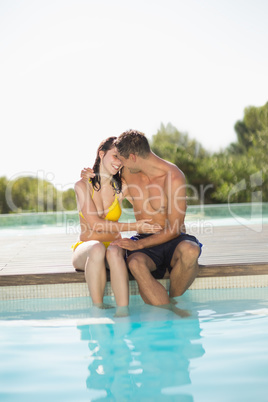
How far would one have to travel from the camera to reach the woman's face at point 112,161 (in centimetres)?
325

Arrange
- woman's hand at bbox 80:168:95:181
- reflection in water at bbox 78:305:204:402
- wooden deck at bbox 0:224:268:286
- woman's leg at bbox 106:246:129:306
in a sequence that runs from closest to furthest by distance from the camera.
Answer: reflection in water at bbox 78:305:204:402, woman's leg at bbox 106:246:129:306, woman's hand at bbox 80:168:95:181, wooden deck at bbox 0:224:268:286

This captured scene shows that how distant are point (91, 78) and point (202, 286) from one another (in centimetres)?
2205

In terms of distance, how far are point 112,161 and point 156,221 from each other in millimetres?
519

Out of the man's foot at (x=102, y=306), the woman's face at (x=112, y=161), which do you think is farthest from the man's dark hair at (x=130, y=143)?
the man's foot at (x=102, y=306)

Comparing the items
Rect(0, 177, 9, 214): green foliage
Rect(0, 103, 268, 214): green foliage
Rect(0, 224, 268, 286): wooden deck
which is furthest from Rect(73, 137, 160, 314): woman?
Rect(0, 177, 9, 214): green foliage

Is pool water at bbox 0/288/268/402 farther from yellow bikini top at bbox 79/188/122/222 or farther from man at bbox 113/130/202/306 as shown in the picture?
yellow bikini top at bbox 79/188/122/222

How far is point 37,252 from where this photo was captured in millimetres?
5137

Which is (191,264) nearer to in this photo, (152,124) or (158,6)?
(158,6)

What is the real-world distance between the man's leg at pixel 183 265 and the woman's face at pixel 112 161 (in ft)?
2.19

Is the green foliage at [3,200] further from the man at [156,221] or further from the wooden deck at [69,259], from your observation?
the man at [156,221]

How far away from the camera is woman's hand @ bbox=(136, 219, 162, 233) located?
127 inches

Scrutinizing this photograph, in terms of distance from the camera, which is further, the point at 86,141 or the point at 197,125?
the point at 197,125

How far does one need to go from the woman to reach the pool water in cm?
20

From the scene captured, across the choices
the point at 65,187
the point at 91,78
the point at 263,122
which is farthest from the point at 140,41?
the point at 65,187
